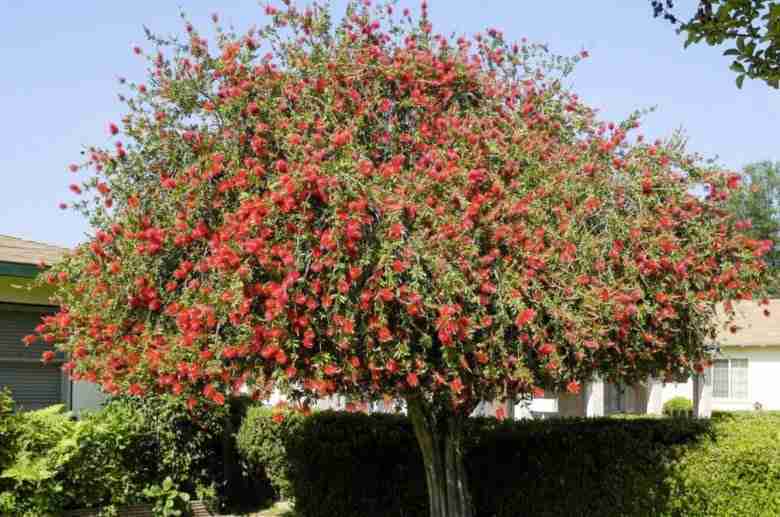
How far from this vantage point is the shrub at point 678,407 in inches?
1104

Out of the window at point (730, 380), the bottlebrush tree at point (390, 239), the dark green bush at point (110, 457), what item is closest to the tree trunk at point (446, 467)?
the bottlebrush tree at point (390, 239)

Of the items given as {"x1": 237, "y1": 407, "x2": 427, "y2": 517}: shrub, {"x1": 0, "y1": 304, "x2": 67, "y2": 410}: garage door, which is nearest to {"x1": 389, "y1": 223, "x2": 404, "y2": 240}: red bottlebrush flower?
{"x1": 237, "y1": 407, "x2": 427, "y2": 517}: shrub

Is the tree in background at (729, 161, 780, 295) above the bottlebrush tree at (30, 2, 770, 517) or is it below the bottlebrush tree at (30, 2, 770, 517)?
above

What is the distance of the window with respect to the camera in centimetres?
2938

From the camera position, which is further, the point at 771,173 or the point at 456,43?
the point at 771,173

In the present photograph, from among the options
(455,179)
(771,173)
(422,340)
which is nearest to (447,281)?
(422,340)

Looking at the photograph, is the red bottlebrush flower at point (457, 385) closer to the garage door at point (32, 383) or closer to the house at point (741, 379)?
the garage door at point (32, 383)

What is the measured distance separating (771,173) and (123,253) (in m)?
53.6

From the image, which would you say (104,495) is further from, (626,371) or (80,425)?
(626,371)

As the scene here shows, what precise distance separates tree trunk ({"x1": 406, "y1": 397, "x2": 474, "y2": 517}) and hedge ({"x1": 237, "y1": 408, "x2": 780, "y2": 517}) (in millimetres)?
917

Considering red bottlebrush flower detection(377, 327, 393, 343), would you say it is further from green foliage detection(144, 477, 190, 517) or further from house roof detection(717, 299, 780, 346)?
house roof detection(717, 299, 780, 346)

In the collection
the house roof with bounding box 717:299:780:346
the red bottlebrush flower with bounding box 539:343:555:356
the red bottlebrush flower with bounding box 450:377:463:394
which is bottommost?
the house roof with bounding box 717:299:780:346

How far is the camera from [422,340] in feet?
23.2

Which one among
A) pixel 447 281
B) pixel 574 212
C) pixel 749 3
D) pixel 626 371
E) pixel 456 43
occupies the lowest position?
pixel 626 371
